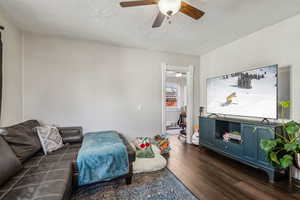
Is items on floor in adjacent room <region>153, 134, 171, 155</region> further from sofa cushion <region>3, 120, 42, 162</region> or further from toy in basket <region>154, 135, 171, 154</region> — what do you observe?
sofa cushion <region>3, 120, 42, 162</region>

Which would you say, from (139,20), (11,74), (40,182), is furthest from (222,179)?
(11,74)

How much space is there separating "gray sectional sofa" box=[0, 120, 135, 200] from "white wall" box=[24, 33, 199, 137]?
2.79 ft

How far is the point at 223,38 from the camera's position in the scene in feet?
9.58

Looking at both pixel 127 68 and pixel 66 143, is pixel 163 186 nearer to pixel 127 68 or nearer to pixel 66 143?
pixel 66 143

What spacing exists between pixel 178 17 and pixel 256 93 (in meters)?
1.90

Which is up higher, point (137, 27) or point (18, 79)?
point (137, 27)

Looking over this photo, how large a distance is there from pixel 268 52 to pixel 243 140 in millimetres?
1663

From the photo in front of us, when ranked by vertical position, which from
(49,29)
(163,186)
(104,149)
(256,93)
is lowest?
(163,186)

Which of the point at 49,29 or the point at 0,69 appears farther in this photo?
the point at 49,29

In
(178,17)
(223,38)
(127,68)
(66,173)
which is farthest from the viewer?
(127,68)

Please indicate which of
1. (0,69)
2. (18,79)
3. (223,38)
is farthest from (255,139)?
(18,79)

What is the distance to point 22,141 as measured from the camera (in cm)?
175

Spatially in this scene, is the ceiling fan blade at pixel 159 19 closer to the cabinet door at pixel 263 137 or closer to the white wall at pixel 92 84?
the white wall at pixel 92 84

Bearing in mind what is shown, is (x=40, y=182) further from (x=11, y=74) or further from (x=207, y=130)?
(x=207, y=130)
